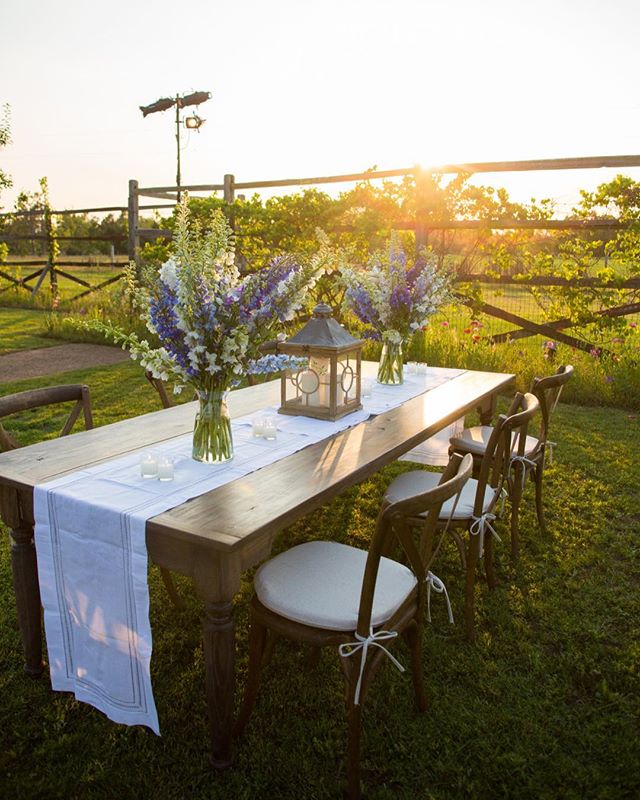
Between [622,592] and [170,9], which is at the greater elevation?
[170,9]

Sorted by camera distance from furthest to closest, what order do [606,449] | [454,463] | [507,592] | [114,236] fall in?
1. [114,236]
2. [606,449]
3. [507,592]
4. [454,463]

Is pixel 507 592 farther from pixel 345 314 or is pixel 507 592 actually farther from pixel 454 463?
pixel 345 314

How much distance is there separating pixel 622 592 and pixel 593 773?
118 centimetres

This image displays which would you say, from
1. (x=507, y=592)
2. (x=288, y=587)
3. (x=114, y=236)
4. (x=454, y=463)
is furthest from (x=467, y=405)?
(x=114, y=236)

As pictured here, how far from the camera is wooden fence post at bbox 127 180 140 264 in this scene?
32.6ft

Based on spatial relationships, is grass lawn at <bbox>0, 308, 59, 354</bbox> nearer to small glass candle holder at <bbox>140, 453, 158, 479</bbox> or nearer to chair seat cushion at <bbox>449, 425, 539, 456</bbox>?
chair seat cushion at <bbox>449, 425, 539, 456</bbox>

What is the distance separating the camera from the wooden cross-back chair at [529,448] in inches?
123

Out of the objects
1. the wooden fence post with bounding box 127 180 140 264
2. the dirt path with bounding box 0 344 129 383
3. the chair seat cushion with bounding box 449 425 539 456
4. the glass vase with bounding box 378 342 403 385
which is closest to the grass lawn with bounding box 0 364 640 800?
the chair seat cushion with bounding box 449 425 539 456

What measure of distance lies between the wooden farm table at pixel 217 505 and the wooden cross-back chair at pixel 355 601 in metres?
0.18

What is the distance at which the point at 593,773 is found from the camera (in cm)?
191

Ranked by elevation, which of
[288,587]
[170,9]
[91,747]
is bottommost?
[91,747]

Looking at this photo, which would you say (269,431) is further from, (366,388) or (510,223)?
(510,223)

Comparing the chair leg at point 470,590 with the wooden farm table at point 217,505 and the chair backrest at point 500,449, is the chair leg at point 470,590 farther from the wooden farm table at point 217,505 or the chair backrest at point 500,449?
the wooden farm table at point 217,505

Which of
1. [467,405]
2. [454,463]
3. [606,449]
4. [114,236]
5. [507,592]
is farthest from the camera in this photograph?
[114,236]
